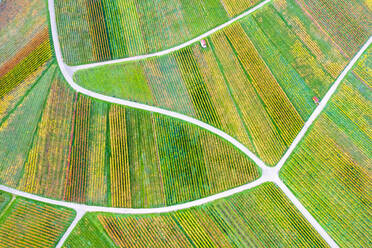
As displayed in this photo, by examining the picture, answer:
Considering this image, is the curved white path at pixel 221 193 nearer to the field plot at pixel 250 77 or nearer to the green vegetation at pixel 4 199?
the green vegetation at pixel 4 199

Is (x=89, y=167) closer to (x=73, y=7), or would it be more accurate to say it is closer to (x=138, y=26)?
(x=138, y=26)

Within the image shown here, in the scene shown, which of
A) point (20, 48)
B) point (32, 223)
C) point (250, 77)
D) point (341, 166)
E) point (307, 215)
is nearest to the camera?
point (32, 223)

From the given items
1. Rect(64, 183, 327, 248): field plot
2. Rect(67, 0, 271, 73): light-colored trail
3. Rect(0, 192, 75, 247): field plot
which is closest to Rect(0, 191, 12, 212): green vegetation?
Rect(0, 192, 75, 247): field plot

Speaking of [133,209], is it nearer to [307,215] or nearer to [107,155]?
[107,155]

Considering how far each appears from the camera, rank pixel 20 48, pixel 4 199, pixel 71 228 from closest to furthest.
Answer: pixel 71 228 → pixel 4 199 → pixel 20 48

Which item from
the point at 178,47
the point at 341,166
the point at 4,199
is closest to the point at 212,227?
the point at 341,166
